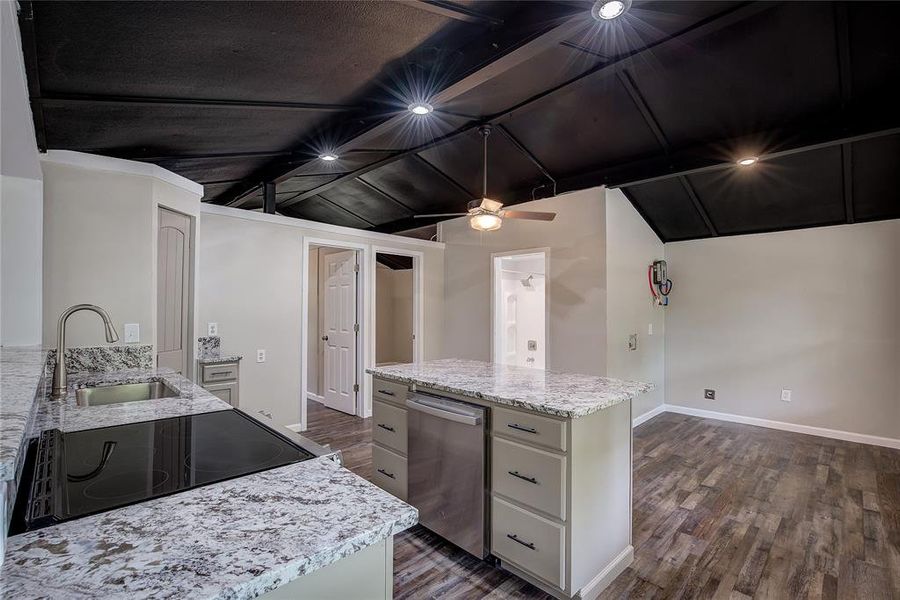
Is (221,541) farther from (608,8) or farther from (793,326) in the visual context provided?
(793,326)

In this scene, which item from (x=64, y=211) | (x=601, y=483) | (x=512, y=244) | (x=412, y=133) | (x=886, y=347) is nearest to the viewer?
(x=601, y=483)

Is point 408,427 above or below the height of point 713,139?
below

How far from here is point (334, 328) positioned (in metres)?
5.32

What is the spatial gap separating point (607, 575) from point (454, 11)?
275 cm

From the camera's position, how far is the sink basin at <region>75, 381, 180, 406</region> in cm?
202

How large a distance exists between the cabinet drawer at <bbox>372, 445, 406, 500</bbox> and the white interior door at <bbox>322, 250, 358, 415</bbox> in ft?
7.41

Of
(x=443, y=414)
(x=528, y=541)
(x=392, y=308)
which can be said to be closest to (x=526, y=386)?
(x=443, y=414)

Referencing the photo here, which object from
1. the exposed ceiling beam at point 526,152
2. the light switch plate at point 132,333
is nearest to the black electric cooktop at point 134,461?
the light switch plate at point 132,333

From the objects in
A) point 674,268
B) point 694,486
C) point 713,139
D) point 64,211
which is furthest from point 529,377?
point 674,268

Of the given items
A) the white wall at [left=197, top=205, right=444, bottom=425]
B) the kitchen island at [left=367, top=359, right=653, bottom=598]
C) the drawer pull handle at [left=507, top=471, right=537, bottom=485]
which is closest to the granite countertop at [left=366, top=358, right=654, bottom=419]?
the kitchen island at [left=367, top=359, right=653, bottom=598]

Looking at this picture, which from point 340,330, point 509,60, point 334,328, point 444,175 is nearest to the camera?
point 509,60

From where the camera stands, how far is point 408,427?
8.32 ft

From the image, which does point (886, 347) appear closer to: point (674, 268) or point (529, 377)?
point (674, 268)

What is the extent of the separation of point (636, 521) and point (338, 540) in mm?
2527
